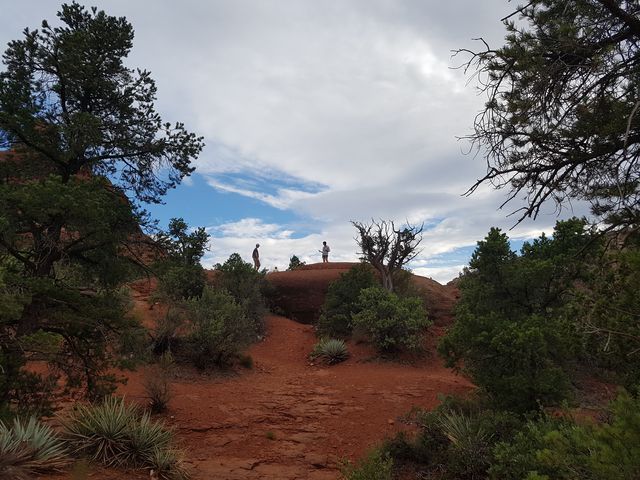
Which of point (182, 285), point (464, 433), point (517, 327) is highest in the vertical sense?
point (182, 285)

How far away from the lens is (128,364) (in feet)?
23.9

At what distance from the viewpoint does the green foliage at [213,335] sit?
46.5 feet

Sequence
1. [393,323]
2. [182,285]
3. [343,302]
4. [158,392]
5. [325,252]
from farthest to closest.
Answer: [325,252], [343,302], [182,285], [393,323], [158,392]

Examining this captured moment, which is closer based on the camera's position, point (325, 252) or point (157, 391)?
point (157, 391)

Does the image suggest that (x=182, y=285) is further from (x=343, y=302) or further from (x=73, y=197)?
(x=73, y=197)

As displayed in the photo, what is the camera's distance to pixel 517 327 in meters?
7.57

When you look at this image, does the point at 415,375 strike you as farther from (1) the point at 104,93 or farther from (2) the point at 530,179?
(1) the point at 104,93

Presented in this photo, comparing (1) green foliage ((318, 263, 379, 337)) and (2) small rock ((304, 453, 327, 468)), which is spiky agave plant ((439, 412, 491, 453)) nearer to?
(2) small rock ((304, 453, 327, 468))

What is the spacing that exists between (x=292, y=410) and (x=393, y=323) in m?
7.80

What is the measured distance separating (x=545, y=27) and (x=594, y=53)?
855 millimetres

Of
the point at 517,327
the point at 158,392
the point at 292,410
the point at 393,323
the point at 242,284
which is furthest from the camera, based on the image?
the point at 242,284

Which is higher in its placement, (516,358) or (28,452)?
(516,358)

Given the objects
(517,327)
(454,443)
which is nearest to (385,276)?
(517,327)

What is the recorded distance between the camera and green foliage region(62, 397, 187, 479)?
6.21 m
